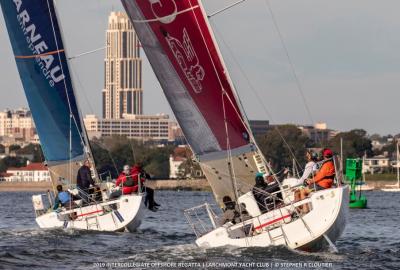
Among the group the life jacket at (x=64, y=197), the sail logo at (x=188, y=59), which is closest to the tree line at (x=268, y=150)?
the life jacket at (x=64, y=197)

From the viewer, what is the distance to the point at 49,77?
38781 millimetres

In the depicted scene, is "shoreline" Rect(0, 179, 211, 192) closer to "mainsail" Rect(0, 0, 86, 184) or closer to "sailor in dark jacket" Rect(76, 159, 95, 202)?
"mainsail" Rect(0, 0, 86, 184)

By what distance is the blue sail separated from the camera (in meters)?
38.5

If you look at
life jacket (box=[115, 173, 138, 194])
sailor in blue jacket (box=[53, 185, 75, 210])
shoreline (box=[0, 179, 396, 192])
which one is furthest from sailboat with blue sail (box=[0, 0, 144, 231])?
shoreline (box=[0, 179, 396, 192])

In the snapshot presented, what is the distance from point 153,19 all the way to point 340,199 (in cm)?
558

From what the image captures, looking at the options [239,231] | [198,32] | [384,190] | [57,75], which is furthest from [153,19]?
[384,190]

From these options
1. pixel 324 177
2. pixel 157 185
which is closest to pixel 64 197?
pixel 324 177

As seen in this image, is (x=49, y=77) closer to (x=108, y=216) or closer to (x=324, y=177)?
(x=108, y=216)

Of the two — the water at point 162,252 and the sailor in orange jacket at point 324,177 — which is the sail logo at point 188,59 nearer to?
the sailor in orange jacket at point 324,177

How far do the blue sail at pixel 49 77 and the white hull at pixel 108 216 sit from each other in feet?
14.2

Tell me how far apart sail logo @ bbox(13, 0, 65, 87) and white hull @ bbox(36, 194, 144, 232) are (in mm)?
5781

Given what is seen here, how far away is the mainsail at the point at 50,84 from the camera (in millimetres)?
38438

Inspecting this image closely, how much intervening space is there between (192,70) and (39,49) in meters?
12.3

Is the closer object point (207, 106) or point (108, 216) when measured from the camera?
point (207, 106)
